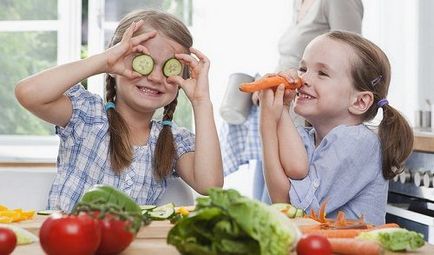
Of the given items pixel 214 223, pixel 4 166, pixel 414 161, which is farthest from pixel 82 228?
pixel 4 166

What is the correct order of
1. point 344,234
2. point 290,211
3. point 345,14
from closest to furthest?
point 344,234 < point 290,211 < point 345,14

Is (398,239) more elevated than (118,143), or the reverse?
(118,143)

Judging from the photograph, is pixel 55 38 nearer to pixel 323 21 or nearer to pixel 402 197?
pixel 323 21

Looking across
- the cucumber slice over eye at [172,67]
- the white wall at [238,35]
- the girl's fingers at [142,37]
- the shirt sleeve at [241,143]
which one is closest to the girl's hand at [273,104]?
the cucumber slice over eye at [172,67]

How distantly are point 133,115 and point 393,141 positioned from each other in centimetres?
77

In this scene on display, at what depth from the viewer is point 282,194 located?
240cm

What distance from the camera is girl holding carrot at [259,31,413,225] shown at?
2406mm

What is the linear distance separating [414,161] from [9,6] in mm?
3218

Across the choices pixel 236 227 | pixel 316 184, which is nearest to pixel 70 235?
pixel 236 227

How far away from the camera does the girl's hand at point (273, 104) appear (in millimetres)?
2459

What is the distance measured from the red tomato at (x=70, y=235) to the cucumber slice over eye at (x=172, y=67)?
1.23m

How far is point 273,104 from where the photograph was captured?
97.3 inches

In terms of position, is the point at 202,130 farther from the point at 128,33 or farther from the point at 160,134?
the point at 128,33

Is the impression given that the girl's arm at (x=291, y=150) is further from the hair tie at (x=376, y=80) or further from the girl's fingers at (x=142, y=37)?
the girl's fingers at (x=142, y=37)
